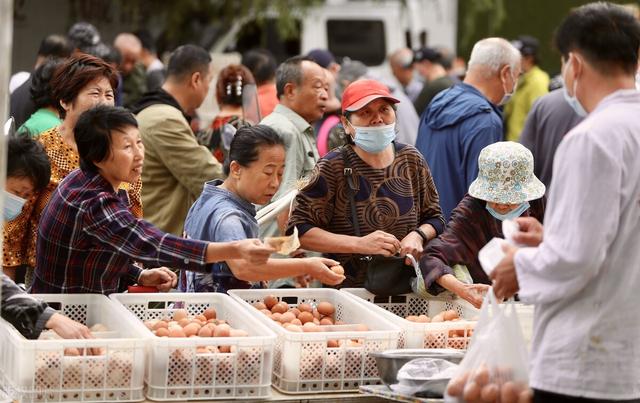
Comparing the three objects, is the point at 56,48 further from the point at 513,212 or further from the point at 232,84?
the point at 513,212

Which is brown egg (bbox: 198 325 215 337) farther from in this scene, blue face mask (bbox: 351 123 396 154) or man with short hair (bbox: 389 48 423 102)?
man with short hair (bbox: 389 48 423 102)

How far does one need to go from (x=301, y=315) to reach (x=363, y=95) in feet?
3.73

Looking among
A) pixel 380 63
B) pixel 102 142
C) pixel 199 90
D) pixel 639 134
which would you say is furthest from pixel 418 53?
pixel 639 134

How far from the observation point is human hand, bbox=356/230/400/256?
5246 mm

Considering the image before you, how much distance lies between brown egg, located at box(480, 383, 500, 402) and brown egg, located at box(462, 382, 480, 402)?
15mm

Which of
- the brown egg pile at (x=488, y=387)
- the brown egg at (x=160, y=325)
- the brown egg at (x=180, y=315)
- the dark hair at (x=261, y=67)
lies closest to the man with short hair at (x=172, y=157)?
the dark hair at (x=261, y=67)

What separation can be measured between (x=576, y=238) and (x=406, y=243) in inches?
79.0

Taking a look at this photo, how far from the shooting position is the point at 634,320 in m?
3.53

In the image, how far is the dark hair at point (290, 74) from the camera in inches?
267

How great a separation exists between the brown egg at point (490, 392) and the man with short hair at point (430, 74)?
6399 millimetres

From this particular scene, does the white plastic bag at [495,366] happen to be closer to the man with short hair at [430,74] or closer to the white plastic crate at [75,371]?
the white plastic crate at [75,371]

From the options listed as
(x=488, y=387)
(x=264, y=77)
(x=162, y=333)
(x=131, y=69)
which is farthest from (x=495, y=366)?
(x=131, y=69)

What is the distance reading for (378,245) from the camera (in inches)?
207

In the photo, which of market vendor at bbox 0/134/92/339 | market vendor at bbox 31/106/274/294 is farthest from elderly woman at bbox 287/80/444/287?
market vendor at bbox 0/134/92/339
